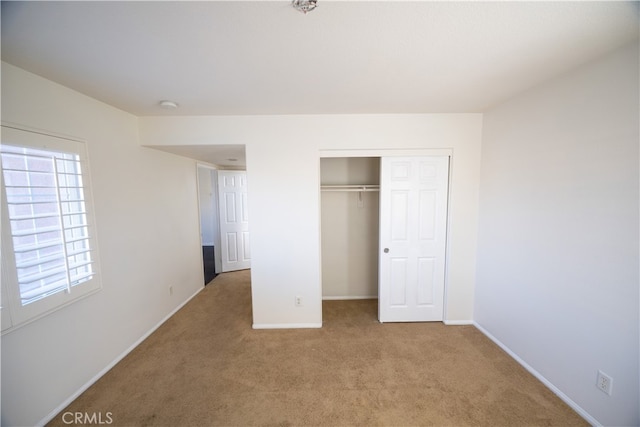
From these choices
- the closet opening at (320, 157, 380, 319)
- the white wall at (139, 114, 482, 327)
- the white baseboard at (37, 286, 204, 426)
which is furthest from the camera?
the closet opening at (320, 157, 380, 319)

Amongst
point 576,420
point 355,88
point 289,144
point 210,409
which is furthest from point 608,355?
point 289,144

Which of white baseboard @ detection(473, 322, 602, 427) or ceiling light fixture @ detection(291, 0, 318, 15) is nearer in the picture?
ceiling light fixture @ detection(291, 0, 318, 15)

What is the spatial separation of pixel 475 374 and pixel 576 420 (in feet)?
1.88

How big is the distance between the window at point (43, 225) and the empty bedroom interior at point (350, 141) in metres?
0.08

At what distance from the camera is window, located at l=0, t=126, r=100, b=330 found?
1.38m

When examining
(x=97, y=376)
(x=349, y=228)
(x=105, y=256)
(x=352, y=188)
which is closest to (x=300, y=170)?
(x=352, y=188)

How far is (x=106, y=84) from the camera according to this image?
67.0 inches

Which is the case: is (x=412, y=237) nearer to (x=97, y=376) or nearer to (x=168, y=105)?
(x=168, y=105)

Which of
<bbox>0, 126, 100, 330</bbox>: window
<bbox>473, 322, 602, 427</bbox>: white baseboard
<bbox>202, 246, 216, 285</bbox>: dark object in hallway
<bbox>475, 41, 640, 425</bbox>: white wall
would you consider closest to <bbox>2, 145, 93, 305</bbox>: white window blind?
<bbox>0, 126, 100, 330</bbox>: window

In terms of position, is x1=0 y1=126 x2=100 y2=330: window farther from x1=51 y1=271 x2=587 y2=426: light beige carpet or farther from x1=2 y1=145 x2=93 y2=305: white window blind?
x1=51 y1=271 x2=587 y2=426: light beige carpet

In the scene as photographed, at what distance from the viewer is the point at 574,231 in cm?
161

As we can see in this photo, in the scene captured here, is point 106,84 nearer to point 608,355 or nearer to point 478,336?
point 608,355

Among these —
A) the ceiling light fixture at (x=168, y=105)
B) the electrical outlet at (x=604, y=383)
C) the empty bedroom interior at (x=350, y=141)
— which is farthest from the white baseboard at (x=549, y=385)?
the ceiling light fixture at (x=168, y=105)

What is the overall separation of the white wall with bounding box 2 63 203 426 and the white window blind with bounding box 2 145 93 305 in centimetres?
17
